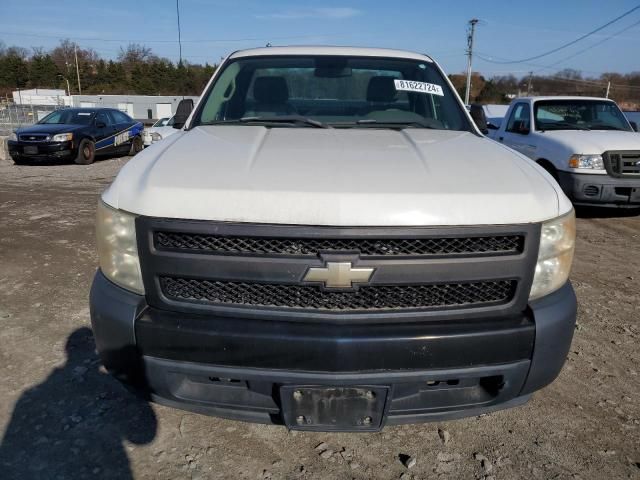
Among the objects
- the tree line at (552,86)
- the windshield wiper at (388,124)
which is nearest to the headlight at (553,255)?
the windshield wiper at (388,124)

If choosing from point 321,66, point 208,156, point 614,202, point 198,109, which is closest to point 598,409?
point 208,156

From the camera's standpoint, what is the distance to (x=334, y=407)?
6.36 feet

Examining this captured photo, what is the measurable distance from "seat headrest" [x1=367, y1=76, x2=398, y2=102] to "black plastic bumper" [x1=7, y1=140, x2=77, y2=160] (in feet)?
39.6

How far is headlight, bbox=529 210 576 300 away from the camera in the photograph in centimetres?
203

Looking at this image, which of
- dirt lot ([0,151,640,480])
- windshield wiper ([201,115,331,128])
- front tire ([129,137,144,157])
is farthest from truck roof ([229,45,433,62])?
front tire ([129,137,144,157])

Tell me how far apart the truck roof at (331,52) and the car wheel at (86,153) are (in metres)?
11.6

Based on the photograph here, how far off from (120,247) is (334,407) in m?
1.05

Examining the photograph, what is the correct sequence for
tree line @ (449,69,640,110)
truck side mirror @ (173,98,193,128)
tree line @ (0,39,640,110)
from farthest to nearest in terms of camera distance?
tree line @ (0,39,640,110), tree line @ (449,69,640,110), truck side mirror @ (173,98,193,128)

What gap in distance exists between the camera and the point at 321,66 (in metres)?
3.48

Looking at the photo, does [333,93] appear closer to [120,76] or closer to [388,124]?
[388,124]

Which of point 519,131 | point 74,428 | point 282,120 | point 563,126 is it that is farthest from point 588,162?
point 74,428

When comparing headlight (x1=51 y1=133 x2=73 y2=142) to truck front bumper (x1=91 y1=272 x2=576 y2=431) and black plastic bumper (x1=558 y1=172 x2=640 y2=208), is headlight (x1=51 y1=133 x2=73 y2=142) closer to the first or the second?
black plastic bumper (x1=558 y1=172 x2=640 y2=208)

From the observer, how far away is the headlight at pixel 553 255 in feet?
6.64

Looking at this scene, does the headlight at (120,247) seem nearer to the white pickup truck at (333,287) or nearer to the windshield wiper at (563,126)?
the white pickup truck at (333,287)
